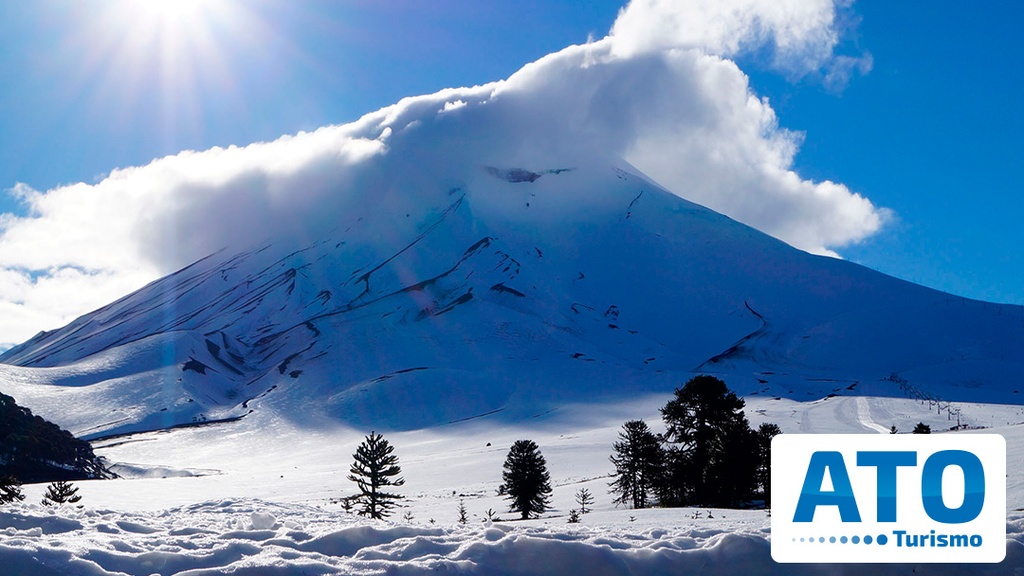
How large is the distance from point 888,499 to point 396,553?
627 cm

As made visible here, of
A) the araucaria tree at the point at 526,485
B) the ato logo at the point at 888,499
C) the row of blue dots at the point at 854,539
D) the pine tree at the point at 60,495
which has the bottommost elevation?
the araucaria tree at the point at 526,485

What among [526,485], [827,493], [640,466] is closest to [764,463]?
[640,466]

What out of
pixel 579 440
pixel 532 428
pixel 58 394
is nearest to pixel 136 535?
pixel 579 440

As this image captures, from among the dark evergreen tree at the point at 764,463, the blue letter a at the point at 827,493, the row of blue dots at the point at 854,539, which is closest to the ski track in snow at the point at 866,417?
the dark evergreen tree at the point at 764,463

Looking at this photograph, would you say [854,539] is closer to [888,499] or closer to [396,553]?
[888,499]

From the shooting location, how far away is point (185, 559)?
7980 mm

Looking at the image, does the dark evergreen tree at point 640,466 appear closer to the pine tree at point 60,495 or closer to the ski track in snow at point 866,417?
the pine tree at point 60,495

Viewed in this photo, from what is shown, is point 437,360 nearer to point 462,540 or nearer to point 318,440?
point 318,440

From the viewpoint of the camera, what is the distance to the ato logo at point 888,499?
330 inches

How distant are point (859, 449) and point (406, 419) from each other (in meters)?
135

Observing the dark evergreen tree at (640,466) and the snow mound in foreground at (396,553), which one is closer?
the snow mound in foreground at (396,553)

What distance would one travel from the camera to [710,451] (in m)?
26.9

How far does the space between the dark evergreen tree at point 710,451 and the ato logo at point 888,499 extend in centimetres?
1512

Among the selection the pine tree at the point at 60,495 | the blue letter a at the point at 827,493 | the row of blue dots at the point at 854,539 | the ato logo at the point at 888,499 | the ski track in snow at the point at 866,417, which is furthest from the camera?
the ski track in snow at the point at 866,417
